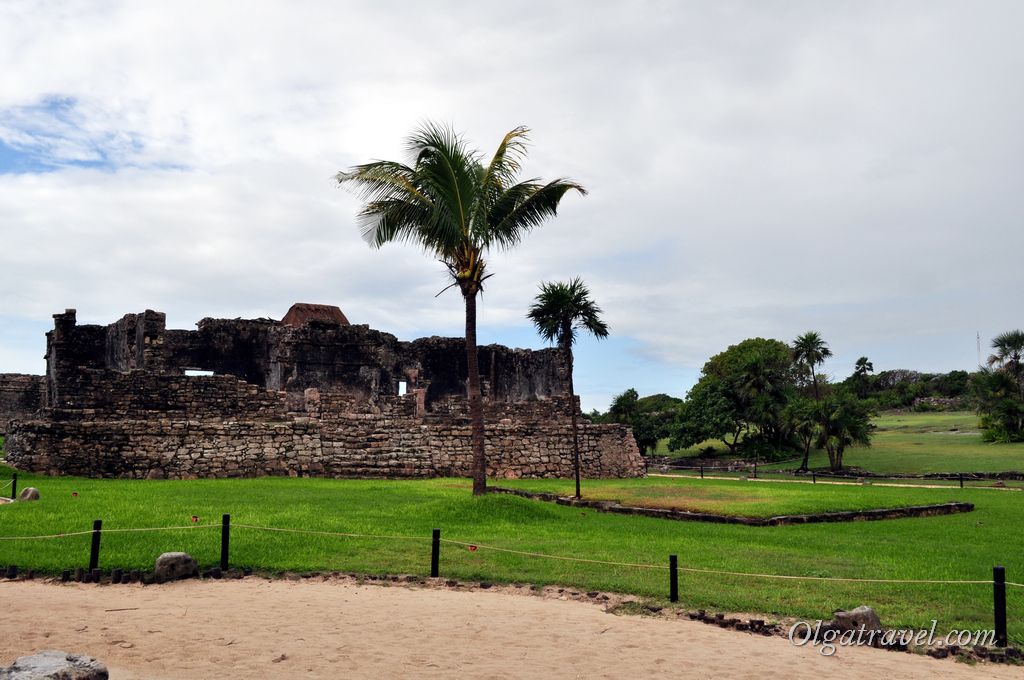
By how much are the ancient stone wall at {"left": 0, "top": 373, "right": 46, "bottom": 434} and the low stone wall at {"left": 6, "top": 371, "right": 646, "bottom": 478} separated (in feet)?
45.5

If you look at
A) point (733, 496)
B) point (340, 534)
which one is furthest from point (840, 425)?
point (340, 534)

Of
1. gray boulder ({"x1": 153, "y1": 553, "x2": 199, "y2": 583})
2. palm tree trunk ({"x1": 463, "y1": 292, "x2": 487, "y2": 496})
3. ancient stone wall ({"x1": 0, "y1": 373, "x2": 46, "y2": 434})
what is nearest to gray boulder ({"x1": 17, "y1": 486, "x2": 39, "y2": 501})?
gray boulder ({"x1": 153, "y1": 553, "x2": 199, "y2": 583})

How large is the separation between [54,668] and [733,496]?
16.4m

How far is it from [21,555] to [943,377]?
83.1 metres

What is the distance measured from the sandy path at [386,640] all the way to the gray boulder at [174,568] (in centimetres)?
34

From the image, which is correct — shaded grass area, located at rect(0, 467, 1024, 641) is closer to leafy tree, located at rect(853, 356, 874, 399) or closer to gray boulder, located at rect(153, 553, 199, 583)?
gray boulder, located at rect(153, 553, 199, 583)

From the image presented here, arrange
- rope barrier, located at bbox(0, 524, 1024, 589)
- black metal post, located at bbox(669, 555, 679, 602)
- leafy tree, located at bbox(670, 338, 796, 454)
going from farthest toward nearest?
leafy tree, located at bbox(670, 338, 796, 454) < rope barrier, located at bbox(0, 524, 1024, 589) < black metal post, located at bbox(669, 555, 679, 602)

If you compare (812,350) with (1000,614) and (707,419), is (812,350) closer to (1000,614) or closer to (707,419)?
(707,419)

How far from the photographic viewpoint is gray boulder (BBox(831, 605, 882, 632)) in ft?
23.5

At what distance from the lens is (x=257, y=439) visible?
2095 centimetres

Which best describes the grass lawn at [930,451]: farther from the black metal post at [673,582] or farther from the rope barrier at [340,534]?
the black metal post at [673,582]

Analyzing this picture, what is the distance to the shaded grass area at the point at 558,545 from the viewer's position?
8.63m

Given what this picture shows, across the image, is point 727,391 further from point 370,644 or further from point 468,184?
A: point 370,644

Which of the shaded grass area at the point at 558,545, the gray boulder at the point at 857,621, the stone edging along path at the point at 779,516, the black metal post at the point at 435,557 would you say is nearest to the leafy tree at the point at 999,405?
the stone edging along path at the point at 779,516
